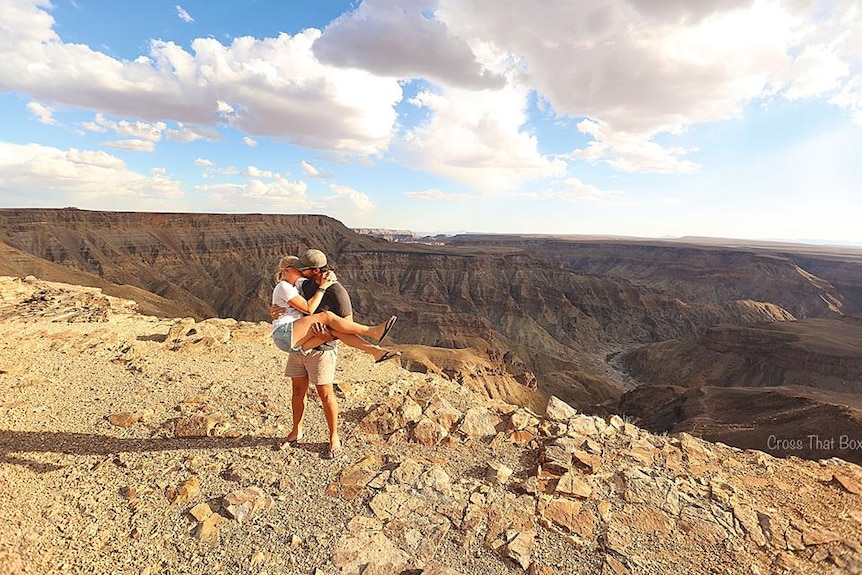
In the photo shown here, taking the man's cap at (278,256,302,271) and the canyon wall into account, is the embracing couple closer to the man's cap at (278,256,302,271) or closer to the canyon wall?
the man's cap at (278,256,302,271)

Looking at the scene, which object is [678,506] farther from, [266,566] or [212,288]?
[212,288]

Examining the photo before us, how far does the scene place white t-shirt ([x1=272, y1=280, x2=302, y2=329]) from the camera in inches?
175

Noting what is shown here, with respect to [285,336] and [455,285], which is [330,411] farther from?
[455,285]

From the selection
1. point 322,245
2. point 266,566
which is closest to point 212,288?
point 322,245

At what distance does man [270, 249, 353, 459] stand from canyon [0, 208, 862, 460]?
21.5 meters

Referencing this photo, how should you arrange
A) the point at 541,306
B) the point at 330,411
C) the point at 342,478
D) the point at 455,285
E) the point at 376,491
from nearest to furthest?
the point at 376,491
the point at 342,478
the point at 330,411
the point at 541,306
the point at 455,285

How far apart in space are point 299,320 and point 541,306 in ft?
281

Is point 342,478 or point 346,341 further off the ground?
point 346,341

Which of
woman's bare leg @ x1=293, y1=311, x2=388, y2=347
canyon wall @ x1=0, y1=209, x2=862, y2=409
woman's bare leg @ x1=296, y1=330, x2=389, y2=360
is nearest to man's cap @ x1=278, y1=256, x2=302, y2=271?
woman's bare leg @ x1=293, y1=311, x2=388, y2=347

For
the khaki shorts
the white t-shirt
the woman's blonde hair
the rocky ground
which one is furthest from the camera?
the khaki shorts

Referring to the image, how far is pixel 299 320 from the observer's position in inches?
177

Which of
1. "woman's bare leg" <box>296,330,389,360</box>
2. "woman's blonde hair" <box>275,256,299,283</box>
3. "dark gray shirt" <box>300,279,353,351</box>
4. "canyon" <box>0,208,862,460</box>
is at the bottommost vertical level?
"canyon" <box>0,208,862,460</box>

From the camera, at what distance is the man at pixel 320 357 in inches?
184

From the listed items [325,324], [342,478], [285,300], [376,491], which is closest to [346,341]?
[325,324]
